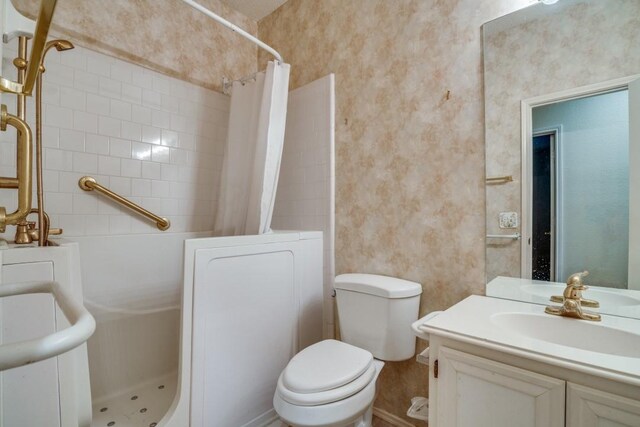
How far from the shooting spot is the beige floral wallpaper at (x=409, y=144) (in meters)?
1.32

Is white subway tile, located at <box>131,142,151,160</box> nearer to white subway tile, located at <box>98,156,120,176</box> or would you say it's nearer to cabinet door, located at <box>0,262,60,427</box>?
white subway tile, located at <box>98,156,120,176</box>

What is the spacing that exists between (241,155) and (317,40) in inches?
34.7

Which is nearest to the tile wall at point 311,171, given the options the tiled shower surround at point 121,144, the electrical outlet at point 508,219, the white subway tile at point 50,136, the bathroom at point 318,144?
the bathroom at point 318,144

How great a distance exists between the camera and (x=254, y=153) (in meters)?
1.71

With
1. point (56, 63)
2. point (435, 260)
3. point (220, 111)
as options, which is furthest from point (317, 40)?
point (435, 260)

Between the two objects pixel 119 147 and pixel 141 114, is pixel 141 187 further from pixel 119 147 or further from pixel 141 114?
pixel 141 114

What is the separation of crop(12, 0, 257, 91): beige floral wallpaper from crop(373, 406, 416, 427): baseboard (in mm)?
2251

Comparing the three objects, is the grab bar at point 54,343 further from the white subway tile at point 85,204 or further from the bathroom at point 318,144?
the white subway tile at point 85,204

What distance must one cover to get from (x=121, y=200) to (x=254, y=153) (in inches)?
30.2

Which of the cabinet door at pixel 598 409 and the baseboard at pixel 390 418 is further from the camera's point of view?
the baseboard at pixel 390 418

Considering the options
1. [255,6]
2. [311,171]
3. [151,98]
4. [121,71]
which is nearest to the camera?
[121,71]

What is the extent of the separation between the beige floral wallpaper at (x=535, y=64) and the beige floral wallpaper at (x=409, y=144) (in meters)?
0.05

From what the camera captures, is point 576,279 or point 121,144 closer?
point 576,279

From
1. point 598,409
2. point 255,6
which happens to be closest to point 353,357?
point 598,409
